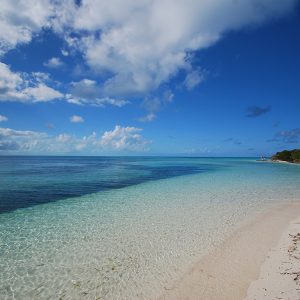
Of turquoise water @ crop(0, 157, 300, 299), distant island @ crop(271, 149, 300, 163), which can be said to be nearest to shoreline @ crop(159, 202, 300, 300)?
turquoise water @ crop(0, 157, 300, 299)

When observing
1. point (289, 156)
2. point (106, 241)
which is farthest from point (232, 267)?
point (289, 156)

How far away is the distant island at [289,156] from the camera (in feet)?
292

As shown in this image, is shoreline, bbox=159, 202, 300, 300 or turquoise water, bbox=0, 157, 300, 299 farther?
turquoise water, bbox=0, 157, 300, 299

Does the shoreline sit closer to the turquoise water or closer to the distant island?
the turquoise water

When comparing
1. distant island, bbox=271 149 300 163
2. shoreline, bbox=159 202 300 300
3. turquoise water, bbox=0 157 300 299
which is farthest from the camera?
distant island, bbox=271 149 300 163

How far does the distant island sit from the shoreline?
90.1 m

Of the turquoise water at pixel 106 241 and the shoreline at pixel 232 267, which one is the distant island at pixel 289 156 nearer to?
the turquoise water at pixel 106 241

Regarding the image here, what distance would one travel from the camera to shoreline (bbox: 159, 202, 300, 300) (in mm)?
6305

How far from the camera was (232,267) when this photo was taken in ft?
24.9

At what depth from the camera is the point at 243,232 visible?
35.7 ft

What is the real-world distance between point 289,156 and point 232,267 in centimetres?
10378

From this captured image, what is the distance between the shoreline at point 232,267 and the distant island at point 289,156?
9014 cm

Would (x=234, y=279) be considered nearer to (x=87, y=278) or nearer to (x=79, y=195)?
(x=87, y=278)

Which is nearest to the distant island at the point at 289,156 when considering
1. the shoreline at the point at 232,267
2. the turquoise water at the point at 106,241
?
the turquoise water at the point at 106,241
